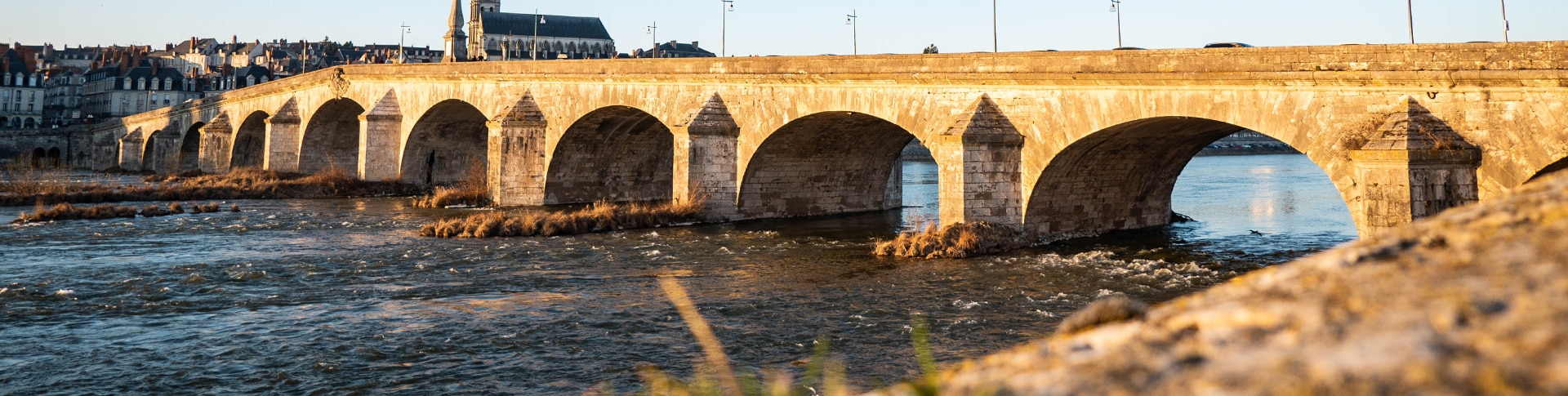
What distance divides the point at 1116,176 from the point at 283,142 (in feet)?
119

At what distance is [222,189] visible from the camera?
3472 cm

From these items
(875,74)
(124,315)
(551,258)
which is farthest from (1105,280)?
(124,315)

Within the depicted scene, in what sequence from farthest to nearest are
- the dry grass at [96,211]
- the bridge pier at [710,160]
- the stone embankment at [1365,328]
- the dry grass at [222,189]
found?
1. the dry grass at [222,189]
2. the dry grass at [96,211]
3. the bridge pier at [710,160]
4. the stone embankment at [1365,328]

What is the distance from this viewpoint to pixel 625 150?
33.3m

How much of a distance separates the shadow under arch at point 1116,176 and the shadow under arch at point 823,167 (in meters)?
4.57

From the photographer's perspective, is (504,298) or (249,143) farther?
(249,143)

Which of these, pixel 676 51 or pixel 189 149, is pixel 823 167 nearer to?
pixel 189 149

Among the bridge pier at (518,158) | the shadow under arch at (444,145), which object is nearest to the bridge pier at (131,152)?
the shadow under arch at (444,145)

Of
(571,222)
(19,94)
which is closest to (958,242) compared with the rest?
(571,222)

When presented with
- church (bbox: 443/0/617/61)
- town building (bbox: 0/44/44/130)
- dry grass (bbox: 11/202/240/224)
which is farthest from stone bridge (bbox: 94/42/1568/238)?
church (bbox: 443/0/617/61)

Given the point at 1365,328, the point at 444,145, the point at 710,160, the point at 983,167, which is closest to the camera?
the point at 1365,328

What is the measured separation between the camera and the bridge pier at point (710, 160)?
2486 cm

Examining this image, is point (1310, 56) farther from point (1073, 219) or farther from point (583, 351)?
point (583, 351)

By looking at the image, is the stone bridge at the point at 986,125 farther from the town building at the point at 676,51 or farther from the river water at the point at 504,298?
the town building at the point at 676,51
